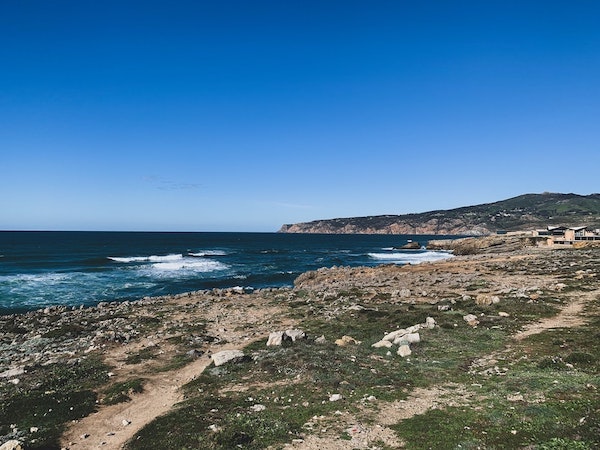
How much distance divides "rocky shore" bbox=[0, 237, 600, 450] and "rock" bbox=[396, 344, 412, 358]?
0.05 metres

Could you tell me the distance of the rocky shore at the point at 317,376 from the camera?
1007cm

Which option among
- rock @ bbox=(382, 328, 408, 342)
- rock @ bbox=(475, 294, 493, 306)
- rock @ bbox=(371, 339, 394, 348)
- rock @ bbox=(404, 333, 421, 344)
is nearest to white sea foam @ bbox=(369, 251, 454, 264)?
rock @ bbox=(475, 294, 493, 306)

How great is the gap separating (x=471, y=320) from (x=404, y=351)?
19.8ft

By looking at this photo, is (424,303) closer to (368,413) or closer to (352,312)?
(352,312)

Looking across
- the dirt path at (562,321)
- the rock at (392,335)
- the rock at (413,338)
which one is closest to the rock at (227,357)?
the rock at (392,335)

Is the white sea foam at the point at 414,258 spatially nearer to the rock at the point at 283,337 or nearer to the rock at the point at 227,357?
the rock at the point at 283,337

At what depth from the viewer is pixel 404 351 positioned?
629 inches

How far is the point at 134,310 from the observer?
101ft

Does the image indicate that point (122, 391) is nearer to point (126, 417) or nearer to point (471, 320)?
point (126, 417)

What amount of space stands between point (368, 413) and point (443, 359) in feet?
18.2

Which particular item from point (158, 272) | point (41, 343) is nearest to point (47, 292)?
point (158, 272)

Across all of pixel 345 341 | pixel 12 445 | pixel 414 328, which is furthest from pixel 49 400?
pixel 414 328

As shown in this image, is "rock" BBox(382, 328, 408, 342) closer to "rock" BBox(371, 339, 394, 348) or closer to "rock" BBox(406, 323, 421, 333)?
"rock" BBox(406, 323, 421, 333)

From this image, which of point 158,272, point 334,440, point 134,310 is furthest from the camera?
point 158,272
